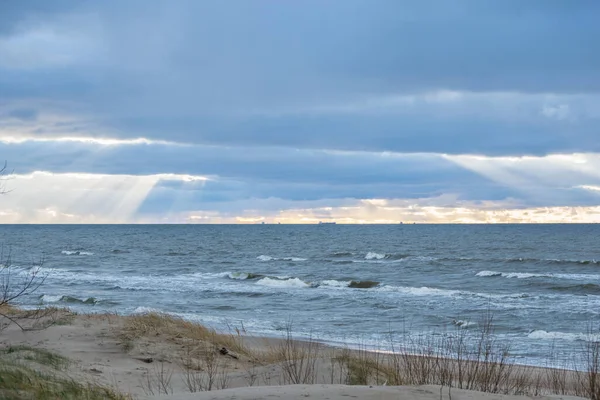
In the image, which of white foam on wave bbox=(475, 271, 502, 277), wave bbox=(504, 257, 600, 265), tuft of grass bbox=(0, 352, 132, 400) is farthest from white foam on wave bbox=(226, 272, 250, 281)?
tuft of grass bbox=(0, 352, 132, 400)

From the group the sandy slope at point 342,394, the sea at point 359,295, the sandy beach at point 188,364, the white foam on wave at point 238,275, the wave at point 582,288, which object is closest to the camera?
Result: the sandy slope at point 342,394

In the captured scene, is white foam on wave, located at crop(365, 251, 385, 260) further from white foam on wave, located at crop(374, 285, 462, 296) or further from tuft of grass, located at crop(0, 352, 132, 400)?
tuft of grass, located at crop(0, 352, 132, 400)

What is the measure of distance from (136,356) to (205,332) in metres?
2.58

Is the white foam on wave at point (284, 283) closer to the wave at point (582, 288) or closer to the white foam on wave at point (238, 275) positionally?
the white foam on wave at point (238, 275)

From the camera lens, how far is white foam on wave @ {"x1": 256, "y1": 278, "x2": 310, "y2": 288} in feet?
124

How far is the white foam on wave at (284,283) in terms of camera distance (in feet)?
124

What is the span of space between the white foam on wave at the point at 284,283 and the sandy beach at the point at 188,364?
63.3 ft

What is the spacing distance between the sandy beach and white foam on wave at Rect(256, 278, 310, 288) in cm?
1930

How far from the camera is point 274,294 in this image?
32.5 metres

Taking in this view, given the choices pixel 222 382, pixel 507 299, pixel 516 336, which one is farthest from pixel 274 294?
pixel 222 382

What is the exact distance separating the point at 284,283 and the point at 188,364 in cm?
2690

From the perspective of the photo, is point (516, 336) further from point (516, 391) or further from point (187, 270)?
point (187, 270)

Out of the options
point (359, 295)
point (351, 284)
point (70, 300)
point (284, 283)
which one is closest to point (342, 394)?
point (70, 300)

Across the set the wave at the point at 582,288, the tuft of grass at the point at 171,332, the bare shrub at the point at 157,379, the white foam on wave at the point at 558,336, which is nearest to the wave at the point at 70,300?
the tuft of grass at the point at 171,332
